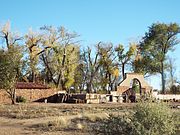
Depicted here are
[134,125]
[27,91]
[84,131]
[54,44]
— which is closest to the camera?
[134,125]

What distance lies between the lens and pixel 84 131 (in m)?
19.0

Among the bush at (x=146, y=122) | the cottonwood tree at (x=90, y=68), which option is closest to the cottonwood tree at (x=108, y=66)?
the cottonwood tree at (x=90, y=68)

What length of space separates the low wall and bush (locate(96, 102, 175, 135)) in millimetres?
47415

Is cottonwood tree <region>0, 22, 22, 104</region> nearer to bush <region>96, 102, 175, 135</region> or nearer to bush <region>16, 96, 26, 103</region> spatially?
bush <region>16, 96, 26, 103</region>

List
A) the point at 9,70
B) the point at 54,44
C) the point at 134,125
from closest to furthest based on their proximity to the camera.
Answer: the point at 134,125, the point at 9,70, the point at 54,44

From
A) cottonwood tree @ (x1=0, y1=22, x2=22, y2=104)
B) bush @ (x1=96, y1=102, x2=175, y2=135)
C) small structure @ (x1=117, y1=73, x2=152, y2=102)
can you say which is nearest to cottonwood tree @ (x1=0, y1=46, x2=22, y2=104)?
cottonwood tree @ (x1=0, y1=22, x2=22, y2=104)

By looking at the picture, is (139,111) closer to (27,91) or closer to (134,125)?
(134,125)

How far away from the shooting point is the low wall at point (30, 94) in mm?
58750

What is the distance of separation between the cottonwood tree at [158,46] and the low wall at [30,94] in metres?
28.3

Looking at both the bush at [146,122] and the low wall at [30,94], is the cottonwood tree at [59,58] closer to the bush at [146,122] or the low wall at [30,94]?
the low wall at [30,94]

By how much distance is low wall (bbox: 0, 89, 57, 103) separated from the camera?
58.8 meters

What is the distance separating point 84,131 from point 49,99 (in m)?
46.2

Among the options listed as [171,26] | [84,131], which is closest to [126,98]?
[171,26]

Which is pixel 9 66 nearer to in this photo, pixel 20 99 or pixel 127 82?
pixel 20 99
